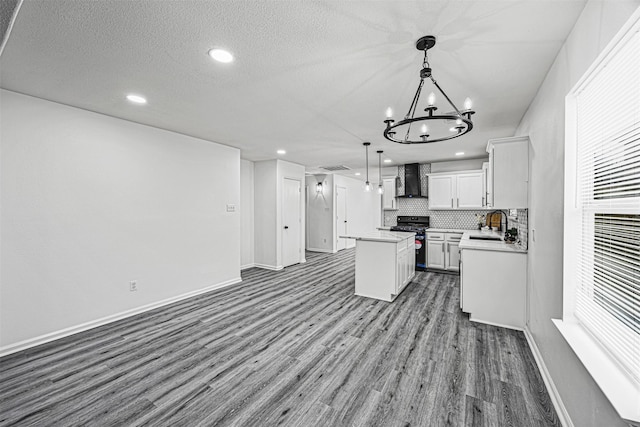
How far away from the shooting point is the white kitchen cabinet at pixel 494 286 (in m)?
3.07

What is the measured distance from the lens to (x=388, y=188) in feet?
22.8

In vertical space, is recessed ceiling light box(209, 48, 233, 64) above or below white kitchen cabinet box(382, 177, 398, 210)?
above

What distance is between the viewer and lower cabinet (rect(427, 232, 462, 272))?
5625 mm

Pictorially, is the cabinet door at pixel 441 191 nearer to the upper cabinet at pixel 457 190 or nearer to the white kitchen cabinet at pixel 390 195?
the upper cabinet at pixel 457 190

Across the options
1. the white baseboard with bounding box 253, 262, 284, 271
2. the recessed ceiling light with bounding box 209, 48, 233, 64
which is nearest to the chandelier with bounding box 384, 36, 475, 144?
the recessed ceiling light with bounding box 209, 48, 233, 64

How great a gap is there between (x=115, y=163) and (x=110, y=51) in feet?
6.19

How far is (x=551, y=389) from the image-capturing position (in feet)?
6.50

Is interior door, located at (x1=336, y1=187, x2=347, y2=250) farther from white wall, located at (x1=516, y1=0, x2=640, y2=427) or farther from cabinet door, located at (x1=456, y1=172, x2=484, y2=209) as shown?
white wall, located at (x1=516, y1=0, x2=640, y2=427)

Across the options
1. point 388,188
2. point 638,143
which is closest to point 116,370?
point 638,143

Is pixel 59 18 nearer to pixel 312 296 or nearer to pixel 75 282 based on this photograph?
pixel 75 282

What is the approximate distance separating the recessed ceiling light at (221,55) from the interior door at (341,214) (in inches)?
257

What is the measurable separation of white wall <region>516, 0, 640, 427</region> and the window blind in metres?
0.16

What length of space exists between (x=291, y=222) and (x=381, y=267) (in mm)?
3036

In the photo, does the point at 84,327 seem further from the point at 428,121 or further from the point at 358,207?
the point at 358,207
